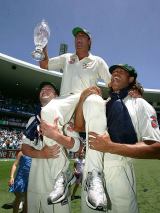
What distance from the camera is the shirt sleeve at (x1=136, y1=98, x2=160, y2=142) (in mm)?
3395

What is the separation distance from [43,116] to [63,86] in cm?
78

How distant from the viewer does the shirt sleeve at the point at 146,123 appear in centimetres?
339

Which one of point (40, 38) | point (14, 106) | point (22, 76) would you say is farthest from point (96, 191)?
point (14, 106)

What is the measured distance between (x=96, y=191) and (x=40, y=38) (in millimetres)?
2413

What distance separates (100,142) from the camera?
11.0ft

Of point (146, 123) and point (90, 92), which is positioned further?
point (90, 92)

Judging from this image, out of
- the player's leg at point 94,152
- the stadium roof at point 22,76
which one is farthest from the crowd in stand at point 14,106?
the player's leg at point 94,152

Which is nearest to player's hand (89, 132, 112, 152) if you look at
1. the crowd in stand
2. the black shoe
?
the black shoe

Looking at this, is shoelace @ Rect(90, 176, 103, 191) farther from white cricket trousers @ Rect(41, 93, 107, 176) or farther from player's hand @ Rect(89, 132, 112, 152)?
player's hand @ Rect(89, 132, 112, 152)

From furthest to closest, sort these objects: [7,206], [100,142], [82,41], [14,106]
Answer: [14,106]
[7,206]
[82,41]
[100,142]

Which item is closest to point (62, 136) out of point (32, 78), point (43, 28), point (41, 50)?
point (41, 50)

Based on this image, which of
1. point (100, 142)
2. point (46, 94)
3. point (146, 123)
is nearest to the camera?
point (100, 142)

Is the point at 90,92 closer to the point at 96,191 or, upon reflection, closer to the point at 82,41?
the point at 82,41

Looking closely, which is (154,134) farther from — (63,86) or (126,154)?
(63,86)
